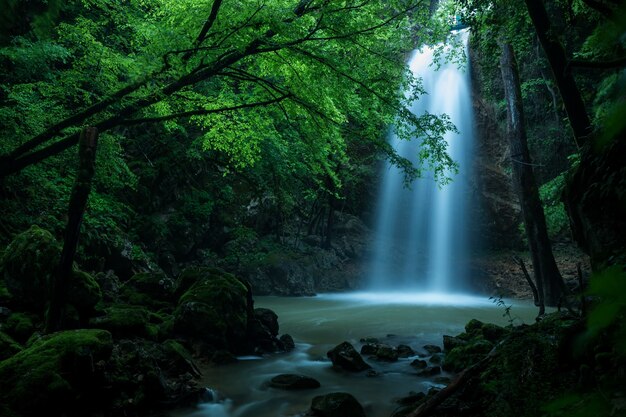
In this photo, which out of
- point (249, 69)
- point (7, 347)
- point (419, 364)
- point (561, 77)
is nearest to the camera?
point (7, 347)

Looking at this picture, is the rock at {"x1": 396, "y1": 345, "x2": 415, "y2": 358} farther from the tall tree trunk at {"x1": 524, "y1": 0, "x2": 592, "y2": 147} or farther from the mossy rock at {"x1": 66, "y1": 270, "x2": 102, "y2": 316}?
the mossy rock at {"x1": 66, "y1": 270, "x2": 102, "y2": 316}

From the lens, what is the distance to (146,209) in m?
17.3

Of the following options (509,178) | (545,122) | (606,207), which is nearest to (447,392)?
(606,207)

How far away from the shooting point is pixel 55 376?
15.5ft

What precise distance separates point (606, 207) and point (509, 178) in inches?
809

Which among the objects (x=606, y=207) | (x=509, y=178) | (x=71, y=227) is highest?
(x=509, y=178)

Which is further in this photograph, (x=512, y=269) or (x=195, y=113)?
(x=512, y=269)

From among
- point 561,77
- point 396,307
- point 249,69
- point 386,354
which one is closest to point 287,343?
point 386,354

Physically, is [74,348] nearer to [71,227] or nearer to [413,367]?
[71,227]

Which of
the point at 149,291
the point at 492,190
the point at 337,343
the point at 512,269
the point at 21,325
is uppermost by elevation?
the point at 492,190

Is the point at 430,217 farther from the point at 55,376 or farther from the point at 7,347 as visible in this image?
the point at 55,376

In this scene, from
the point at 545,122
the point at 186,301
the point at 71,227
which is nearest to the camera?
the point at 71,227

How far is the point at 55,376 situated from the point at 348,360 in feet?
15.6

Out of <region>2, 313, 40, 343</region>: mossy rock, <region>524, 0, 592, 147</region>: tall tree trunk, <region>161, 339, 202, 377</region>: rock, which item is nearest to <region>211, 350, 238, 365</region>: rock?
<region>161, 339, 202, 377</region>: rock
